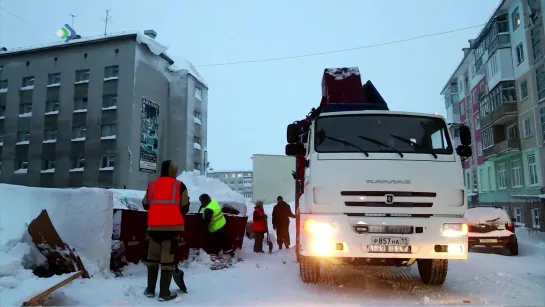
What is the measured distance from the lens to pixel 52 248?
18.8 feet

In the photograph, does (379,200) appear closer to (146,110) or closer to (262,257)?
(262,257)

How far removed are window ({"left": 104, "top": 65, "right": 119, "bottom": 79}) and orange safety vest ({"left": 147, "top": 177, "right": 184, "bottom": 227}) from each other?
3279 centimetres

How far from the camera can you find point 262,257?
1045 cm

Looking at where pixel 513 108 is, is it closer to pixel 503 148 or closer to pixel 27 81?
pixel 503 148

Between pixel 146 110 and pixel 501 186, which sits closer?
pixel 501 186

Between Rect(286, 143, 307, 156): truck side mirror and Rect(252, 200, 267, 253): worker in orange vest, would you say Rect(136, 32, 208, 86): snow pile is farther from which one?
Rect(286, 143, 307, 156): truck side mirror

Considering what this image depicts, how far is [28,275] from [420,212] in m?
4.76

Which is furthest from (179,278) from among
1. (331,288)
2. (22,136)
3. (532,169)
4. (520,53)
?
(22,136)

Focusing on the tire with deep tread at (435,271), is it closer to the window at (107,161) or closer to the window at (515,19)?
the window at (515,19)

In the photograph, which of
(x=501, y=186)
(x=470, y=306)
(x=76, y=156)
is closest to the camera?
(x=470, y=306)

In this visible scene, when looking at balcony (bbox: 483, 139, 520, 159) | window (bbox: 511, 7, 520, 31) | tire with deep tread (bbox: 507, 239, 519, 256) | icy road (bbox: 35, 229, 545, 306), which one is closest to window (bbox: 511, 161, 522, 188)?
balcony (bbox: 483, 139, 520, 159)

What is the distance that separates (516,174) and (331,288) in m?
28.6

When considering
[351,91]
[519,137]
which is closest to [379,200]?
[351,91]

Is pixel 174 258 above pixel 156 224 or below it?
below
